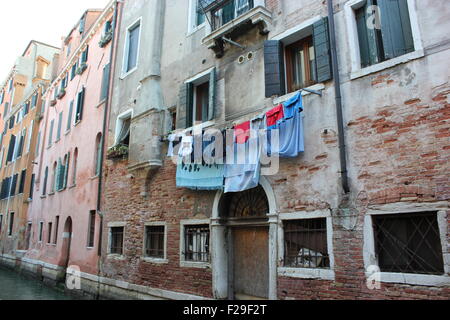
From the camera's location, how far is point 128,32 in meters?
12.3

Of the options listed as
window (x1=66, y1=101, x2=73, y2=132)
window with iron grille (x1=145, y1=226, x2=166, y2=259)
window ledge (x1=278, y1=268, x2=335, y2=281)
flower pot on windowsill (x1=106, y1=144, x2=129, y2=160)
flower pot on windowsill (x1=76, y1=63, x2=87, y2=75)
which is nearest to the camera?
window ledge (x1=278, y1=268, x2=335, y2=281)

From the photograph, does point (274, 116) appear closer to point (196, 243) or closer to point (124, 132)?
point (196, 243)

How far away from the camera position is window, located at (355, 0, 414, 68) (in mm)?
5395

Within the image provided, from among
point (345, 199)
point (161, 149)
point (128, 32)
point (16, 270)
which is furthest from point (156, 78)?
point (16, 270)

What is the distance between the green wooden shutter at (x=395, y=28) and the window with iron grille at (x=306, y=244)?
2.85 meters

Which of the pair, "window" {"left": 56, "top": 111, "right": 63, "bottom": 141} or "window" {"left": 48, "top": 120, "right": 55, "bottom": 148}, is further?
"window" {"left": 48, "top": 120, "right": 55, "bottom": 148}

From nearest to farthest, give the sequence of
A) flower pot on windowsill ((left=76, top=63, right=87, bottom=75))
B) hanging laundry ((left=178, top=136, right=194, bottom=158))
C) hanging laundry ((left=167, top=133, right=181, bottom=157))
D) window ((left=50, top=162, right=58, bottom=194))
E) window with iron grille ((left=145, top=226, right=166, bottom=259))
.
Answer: hanging laundry ((left=178, top=136, right=194, bottom=158)) → hanging laundry ((left=167, top=133, right=181, bottom=157)) → window with iron grille ((left=145, top=226, right=166, bottom=259)) → flower pot on windowsill ((left=76, top=63, right=87, bottom=75)) → window ((left=50, top=162, right=58, bottom=194))

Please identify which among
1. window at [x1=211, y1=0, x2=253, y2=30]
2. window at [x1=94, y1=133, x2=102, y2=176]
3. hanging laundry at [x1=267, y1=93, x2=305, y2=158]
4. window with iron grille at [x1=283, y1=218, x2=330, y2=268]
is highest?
window at [x1=211, y1=0, x2=253, y2=30]

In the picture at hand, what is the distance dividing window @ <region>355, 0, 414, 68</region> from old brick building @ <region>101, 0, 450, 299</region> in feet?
0.06

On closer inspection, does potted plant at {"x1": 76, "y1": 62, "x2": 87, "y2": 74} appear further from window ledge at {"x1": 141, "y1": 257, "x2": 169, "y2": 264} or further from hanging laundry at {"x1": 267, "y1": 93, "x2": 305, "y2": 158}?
hanging laundry at {"x1": 267, "y1": 93, "x2": 305, "y2": 158}

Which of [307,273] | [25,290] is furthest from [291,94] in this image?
[25,290]

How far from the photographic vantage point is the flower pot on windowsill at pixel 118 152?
1070cm

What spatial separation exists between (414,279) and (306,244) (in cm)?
178

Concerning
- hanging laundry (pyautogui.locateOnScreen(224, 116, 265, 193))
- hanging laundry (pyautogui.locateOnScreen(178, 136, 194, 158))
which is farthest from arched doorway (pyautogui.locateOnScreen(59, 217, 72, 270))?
hanging laundry (pyautogui.locateOnScreen(224, 116, 265, 193))
